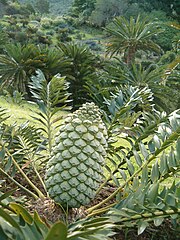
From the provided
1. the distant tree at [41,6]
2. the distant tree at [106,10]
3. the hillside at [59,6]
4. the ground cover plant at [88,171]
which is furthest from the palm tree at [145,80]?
the hillside at [59,6]

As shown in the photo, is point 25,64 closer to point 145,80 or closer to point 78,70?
point 78,70

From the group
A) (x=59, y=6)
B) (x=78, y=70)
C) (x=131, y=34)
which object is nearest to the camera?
(x=78, y=70)

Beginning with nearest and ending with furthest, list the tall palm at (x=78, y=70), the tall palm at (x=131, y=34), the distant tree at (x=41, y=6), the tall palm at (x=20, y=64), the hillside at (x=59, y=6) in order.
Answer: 1. the tall palm at (x=20, y=64)
2. the tall palm at (x=78, y=70)
3. the tall palm at (x=131, y=34)
4. the distant tree at (x=41, y=6)
5. the hillside at (x=59, y=6)

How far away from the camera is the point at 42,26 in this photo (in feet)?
114

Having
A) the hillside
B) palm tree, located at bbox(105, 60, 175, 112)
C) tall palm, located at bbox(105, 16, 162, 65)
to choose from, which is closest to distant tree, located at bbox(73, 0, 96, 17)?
the hillside

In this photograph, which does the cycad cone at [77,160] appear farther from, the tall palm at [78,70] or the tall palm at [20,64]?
the tall palm at [20,64]

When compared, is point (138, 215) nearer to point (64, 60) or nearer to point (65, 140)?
point (65, 140)

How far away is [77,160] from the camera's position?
150 cm

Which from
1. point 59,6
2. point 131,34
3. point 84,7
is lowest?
point 131,34

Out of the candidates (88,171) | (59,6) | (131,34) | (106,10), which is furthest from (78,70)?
(59,6)

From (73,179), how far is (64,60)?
257 inches

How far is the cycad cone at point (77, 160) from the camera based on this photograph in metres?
1.51

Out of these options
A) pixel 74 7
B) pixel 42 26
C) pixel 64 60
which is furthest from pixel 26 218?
pixel 74 7

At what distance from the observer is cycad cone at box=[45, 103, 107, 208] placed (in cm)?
151
